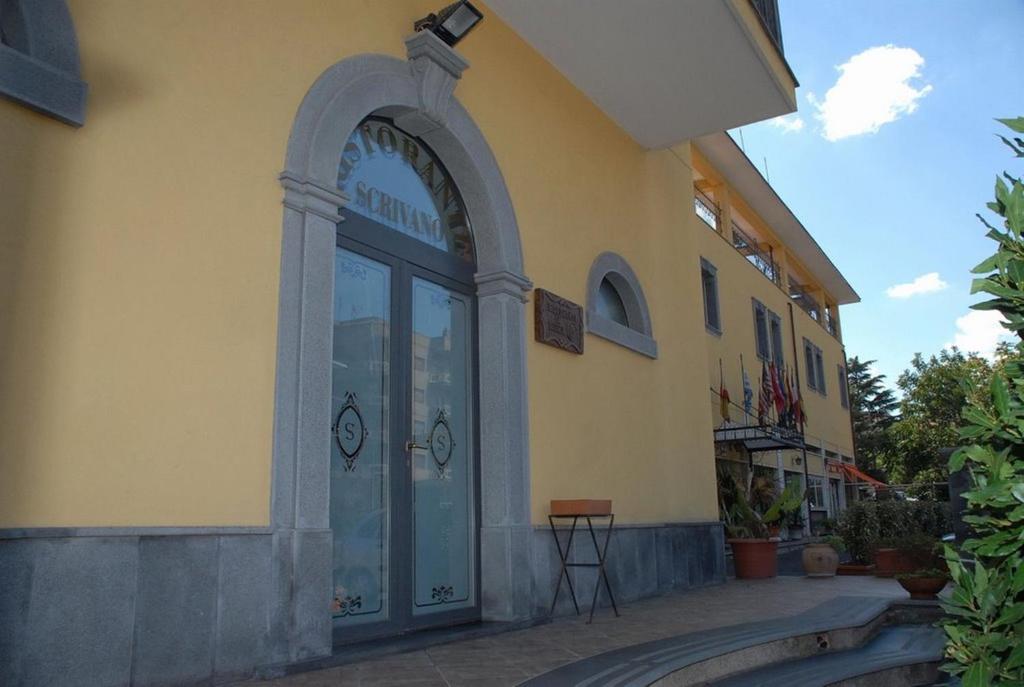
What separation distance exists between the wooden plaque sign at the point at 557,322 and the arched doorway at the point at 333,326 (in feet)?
0.76

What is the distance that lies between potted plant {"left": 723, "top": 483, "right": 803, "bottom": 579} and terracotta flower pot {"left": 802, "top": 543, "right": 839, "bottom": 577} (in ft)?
1.38

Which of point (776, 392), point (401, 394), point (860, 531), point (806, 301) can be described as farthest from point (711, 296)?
point (806, 301)

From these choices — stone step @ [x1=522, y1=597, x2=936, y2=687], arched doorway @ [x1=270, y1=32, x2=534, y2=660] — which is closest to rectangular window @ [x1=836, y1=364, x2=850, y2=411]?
stone step @ [x1=522, y1=597, x2=936, y2=687]

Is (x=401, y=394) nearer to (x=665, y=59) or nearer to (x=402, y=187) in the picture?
(x=402, y=187)

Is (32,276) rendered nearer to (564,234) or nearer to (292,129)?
(292,129)

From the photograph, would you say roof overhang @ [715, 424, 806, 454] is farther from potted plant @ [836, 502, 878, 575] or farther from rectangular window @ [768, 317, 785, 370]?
rectangular window @ [768, 317, 785, 370]

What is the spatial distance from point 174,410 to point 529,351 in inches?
134

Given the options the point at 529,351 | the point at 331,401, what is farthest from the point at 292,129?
the point at 529,351

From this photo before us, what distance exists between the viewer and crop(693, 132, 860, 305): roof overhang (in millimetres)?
14828

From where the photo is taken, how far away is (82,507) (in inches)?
135

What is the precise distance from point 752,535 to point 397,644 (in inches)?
292

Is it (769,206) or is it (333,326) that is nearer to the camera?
(333,326)

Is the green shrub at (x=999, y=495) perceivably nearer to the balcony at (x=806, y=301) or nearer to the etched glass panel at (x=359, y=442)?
the etched glass panel at (x=359, y=442)

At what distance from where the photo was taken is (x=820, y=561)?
1043 centimetres
